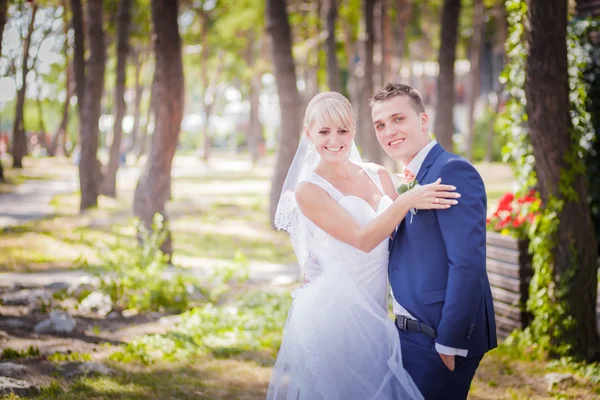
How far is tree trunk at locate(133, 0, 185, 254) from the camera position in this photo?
37.1ft

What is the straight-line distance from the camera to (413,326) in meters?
3.30

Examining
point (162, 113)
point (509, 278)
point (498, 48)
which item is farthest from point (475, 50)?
point (509, 278)

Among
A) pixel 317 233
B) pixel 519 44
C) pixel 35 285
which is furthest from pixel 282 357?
pixel 35 285

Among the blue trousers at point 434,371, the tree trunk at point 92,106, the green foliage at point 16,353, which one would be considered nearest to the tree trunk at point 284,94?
the tree trunk at point 92,106

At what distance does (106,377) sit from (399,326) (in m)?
3.33

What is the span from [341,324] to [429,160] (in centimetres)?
110

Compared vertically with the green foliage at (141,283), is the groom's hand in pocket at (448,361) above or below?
above

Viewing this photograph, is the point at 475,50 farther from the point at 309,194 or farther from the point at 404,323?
the point at 404,323

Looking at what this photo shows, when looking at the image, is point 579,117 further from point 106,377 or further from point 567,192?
point 106,377

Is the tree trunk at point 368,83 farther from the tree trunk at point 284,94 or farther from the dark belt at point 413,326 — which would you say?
the dark belt at point 413,326

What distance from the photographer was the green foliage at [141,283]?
335 inches

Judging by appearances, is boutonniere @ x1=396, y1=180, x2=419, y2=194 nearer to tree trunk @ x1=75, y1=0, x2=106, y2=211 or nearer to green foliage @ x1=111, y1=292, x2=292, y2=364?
green foliage @ x1=111, y1=292, x2=292, y2=364

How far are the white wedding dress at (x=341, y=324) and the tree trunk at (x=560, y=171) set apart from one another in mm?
2580

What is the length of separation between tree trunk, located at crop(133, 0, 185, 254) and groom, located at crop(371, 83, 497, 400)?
8.36m
